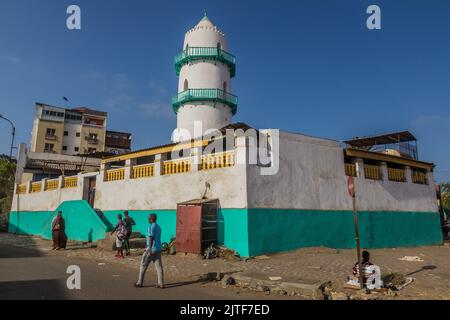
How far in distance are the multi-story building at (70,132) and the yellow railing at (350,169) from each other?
4685 centimetres

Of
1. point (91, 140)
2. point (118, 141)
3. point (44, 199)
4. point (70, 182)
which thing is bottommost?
point (44, 199)

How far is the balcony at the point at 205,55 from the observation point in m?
24.2

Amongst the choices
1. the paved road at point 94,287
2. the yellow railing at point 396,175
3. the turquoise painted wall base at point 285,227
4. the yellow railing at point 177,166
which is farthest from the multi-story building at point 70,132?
the paved road at point 94,287

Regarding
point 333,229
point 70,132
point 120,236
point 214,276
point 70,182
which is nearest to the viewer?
point 214,276

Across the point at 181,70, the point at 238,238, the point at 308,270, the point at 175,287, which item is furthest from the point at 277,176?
the point at 181,70

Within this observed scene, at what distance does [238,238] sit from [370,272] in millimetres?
5728

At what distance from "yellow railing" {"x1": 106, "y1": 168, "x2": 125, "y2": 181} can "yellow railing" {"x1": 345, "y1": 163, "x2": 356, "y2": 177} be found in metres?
11.4

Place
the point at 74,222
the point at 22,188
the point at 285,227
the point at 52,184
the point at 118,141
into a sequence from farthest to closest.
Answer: the point at 118,141
the point at 22,188
the point at 52,184
the point at 74,222
the point at 285,227

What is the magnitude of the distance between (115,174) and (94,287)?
449 inches

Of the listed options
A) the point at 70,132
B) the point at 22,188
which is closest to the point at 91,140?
the point at 70,132

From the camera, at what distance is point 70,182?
21000 millimetres

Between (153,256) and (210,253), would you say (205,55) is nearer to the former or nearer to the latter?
(210,253)
